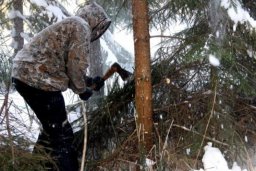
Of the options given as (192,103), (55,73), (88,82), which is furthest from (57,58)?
(192,103)

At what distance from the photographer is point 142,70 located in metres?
4.02

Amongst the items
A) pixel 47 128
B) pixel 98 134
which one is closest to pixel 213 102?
pixel 98 134

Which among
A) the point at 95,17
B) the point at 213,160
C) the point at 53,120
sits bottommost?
the point at 213,160

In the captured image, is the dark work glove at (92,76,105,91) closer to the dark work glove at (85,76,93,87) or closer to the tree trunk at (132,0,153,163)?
the dark work glove at (85,76,93,87)

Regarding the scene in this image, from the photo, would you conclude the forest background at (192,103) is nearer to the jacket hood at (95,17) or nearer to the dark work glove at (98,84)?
the dark work glove at (98,84)

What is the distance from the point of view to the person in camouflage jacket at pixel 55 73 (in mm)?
3791

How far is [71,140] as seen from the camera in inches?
159

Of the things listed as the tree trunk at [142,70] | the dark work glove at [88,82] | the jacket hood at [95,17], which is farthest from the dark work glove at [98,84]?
the jacket hood at [95,17]

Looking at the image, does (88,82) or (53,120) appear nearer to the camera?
(53,120)

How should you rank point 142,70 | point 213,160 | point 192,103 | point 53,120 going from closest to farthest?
point 213,160, point 53,120, point 142,70, point 192,103

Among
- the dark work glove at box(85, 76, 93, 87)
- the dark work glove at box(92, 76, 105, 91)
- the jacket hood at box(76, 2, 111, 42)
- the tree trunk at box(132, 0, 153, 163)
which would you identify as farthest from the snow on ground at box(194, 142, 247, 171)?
the jacket hood at box(76, 2, 111, 42)

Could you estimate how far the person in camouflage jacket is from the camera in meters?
3.79

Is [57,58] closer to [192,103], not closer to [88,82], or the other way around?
[88,82]

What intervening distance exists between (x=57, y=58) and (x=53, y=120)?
0.63 m
